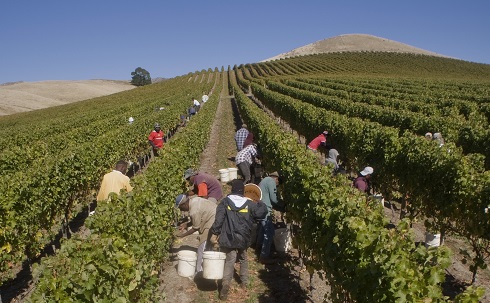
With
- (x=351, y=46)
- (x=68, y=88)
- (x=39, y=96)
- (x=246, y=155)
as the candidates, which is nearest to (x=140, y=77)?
(x=68, y=88)

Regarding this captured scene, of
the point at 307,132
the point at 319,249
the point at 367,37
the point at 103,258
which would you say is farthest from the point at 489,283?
the point at 367,37

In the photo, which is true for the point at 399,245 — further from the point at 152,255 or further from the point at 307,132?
the point at 307,132

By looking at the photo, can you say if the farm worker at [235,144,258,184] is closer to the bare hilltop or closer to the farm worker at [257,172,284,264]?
the farm worker at [257,172,284,264]

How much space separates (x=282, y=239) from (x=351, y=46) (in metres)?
151

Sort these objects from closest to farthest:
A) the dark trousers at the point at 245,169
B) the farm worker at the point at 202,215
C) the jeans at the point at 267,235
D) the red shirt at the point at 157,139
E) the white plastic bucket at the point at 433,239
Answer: the farm worker at the point at 202,215, the jeans at the point at 267,235, the white plastic bucket at the point at 433,239, the dark trousers at the point at 245,169, the red shirt at the point at 157,139

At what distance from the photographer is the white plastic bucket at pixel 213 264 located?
686 centimetres

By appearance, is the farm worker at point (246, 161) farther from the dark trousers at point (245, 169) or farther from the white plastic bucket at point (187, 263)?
the white plastic bucket at point (187, 263)

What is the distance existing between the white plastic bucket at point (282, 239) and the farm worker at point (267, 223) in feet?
0.53

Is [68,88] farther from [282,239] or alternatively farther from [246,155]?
[282,239]

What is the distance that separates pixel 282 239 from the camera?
8773 mm

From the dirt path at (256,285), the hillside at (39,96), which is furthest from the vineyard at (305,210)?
the hillside at (39,96)

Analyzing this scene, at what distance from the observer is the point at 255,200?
25.0 ft

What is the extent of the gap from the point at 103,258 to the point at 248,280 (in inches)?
147

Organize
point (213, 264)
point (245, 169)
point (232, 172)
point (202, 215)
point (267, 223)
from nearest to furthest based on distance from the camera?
point (213, 264) → point (202, 215) → point (267, 223) → point (245, 169) → point (232, 172)
